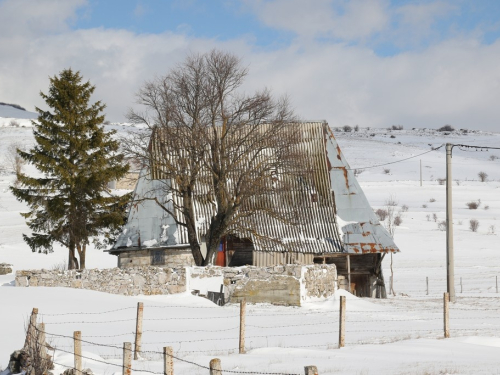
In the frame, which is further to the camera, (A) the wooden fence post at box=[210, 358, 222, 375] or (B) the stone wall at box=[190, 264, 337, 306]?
(B) the stone wall at box=[190, 264, 337, 306]

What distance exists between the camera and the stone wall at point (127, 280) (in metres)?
25.7

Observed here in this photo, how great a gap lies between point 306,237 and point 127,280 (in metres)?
9.29

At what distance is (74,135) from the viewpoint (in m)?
32.6

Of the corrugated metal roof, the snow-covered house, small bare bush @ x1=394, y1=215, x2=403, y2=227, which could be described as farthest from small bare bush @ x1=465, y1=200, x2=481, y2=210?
the snow-covered house

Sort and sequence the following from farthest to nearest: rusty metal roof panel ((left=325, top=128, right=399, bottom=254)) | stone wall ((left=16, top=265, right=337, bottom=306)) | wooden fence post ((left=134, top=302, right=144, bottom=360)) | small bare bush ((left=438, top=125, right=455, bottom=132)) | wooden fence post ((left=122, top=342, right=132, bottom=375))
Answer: small bare bush ((left=438, top=125, right=455, bottom=132)) → rusty metal roof panel ((left=325, top=128, right=399, bottom=254)) → stone wall ((left=16, top=265, right=337, bottom=306)) → wooden fence post ((left=134, top=302, right=144, bottom=360)) → wooden fence post ((left=122, top=342, right=132, bottom=375))

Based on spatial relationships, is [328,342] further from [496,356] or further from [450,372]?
[450,372]

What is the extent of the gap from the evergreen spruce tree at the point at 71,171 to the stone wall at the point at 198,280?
6.19 metres

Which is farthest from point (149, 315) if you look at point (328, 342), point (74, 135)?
point (74, 135)

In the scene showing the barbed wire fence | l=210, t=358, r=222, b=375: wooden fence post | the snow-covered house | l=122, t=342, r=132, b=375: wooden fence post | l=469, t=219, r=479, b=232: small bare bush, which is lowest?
the barbed wire fence

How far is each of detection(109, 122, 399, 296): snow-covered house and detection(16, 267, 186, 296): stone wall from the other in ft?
17.6

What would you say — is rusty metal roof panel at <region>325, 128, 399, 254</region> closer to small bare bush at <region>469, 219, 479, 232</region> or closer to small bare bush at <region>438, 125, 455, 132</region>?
small bare bush at <region>469, 219, 479, 232</region>

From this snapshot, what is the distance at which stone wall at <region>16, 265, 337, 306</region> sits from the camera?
82.6 feet

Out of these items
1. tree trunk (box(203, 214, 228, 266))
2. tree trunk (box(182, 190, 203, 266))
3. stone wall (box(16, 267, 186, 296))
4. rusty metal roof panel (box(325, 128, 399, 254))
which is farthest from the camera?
rusty metal roof panel (box(325, 128, 399, 254))

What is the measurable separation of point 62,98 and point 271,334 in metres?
18.8
